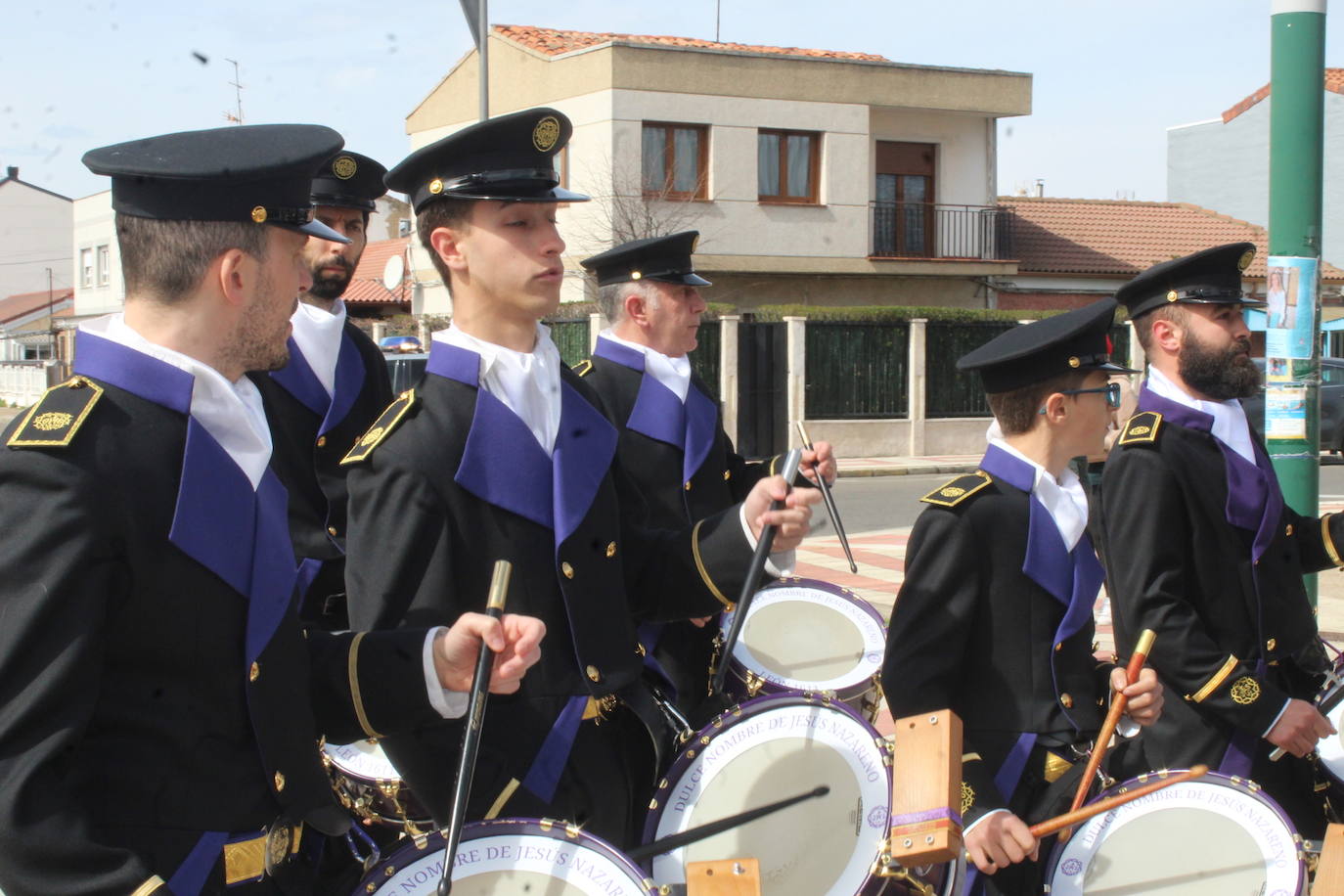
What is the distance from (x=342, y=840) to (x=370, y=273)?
42219 millimetres

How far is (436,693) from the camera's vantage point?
2496mm

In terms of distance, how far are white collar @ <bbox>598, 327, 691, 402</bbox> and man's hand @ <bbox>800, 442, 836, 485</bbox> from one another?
3.93 ft

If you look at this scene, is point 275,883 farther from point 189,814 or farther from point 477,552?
point 477,552

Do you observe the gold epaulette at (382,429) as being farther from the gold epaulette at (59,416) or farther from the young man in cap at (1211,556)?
the young man in cap at (1211,556)

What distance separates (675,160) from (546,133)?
1036 inches

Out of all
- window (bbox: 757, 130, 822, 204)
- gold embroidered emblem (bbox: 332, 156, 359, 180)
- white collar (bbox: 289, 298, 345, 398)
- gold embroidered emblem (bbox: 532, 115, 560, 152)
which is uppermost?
window (bbox: 757, 130, 822, 204)

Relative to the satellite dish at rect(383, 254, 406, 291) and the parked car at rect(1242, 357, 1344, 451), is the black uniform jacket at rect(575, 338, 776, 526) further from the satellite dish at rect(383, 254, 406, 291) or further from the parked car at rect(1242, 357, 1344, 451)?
the parked car at rect(1242, 357, 1344, 451)

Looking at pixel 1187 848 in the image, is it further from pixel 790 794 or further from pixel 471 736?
pixel 471 736

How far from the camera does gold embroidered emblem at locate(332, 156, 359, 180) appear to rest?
15.1ft

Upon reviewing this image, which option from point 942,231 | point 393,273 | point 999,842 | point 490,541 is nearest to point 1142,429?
point 999,842

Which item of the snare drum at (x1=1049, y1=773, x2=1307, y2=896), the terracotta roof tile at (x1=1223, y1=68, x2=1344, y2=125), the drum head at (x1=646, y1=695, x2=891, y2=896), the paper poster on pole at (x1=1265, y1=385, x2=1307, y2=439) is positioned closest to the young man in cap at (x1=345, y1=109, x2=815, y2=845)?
the drum head at (x1=646, y1=695, x2=891, y2=896)

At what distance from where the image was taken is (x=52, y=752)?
1.89m

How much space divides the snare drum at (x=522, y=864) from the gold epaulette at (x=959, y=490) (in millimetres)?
1374

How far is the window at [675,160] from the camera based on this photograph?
28.5 meters
